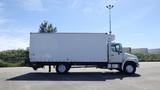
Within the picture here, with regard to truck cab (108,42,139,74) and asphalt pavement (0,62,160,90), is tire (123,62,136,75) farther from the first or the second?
asphalt pavement (0,62,160,90)

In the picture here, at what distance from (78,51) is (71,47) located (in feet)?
2.12

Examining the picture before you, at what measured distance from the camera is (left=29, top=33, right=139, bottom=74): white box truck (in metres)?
30.1

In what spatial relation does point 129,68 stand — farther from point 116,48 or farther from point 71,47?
point 71,47

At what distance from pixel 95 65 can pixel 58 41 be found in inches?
140

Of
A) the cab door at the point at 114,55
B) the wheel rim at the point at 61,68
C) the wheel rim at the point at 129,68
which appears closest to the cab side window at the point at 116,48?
the cab door at the point at 114,55

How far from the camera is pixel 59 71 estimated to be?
30.2 metres

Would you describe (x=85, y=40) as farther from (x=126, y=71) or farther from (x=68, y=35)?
(x=126, y=71)

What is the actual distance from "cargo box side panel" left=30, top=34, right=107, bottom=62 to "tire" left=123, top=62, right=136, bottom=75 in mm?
1765

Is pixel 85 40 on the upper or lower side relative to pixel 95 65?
upper

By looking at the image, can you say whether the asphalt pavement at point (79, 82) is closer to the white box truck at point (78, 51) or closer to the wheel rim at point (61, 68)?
the wheel rim at point (61, 68)

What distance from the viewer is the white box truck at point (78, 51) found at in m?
30.1

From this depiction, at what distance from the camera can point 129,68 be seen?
99.4ft

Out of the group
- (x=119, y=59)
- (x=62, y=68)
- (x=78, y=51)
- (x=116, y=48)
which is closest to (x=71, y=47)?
(x=78, y=51)

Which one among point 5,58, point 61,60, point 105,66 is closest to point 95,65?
point 105,66
